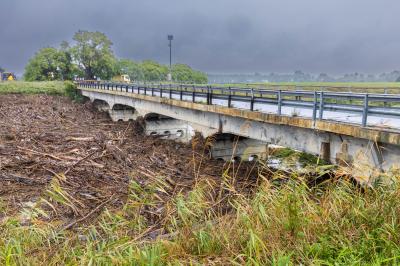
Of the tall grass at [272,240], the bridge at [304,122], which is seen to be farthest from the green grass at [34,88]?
the tall grass at [272,240]

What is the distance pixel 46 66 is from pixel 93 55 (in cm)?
1114

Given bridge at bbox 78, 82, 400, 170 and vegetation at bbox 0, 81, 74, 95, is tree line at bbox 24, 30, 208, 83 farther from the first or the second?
bridge at bbox 78, 82, 400, 170

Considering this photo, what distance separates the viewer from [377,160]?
899 centimetres

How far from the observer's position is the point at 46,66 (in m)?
80.8

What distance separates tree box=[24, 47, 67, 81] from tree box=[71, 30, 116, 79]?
3.99 metres

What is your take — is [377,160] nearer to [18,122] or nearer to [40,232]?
[40,232]

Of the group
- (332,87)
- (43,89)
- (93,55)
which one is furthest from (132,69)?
(332,87)

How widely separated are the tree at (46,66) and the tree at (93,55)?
3993 millimetres

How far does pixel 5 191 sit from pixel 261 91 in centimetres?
996

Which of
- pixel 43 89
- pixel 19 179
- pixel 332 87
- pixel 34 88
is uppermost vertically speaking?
pixel 332 87

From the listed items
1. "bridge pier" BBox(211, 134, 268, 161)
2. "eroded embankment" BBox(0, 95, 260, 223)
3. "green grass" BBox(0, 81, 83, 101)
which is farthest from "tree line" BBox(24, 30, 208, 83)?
"bridge pier" BBox(211, 134, 268, 161)

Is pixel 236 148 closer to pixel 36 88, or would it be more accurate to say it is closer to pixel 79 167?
pixel 79 167

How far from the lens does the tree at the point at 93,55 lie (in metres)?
Answer: 84.6

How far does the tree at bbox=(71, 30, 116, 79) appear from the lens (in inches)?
3329
